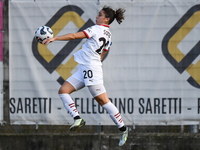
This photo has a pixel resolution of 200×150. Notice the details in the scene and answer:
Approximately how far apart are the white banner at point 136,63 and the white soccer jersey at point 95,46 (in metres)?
1.73

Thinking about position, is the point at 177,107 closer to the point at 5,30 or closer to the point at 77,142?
the point at 77,142

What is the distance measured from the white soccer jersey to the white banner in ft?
5.67

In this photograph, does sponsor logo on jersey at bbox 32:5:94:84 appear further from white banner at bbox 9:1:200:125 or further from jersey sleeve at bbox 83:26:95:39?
jersey sleeve at bbox 83:26:95:39

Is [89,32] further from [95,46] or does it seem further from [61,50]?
[61,50]

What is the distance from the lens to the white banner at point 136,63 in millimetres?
7332

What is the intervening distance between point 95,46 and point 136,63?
2.02 meters

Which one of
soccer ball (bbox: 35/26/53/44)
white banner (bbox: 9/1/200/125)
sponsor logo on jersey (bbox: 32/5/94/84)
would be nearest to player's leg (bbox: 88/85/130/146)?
soccer ball (bbox: 35/26/53/44)

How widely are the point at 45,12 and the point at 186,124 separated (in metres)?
3.72

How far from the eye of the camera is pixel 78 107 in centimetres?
735

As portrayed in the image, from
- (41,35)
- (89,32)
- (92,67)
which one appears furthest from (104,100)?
(41,35)

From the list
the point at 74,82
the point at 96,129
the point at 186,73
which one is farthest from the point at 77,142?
the point at 186,73

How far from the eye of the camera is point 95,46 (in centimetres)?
551

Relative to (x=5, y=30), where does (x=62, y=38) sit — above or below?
above

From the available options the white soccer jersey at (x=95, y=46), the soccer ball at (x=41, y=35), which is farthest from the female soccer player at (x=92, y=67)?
the soccer ball at (x=41, y=35)
